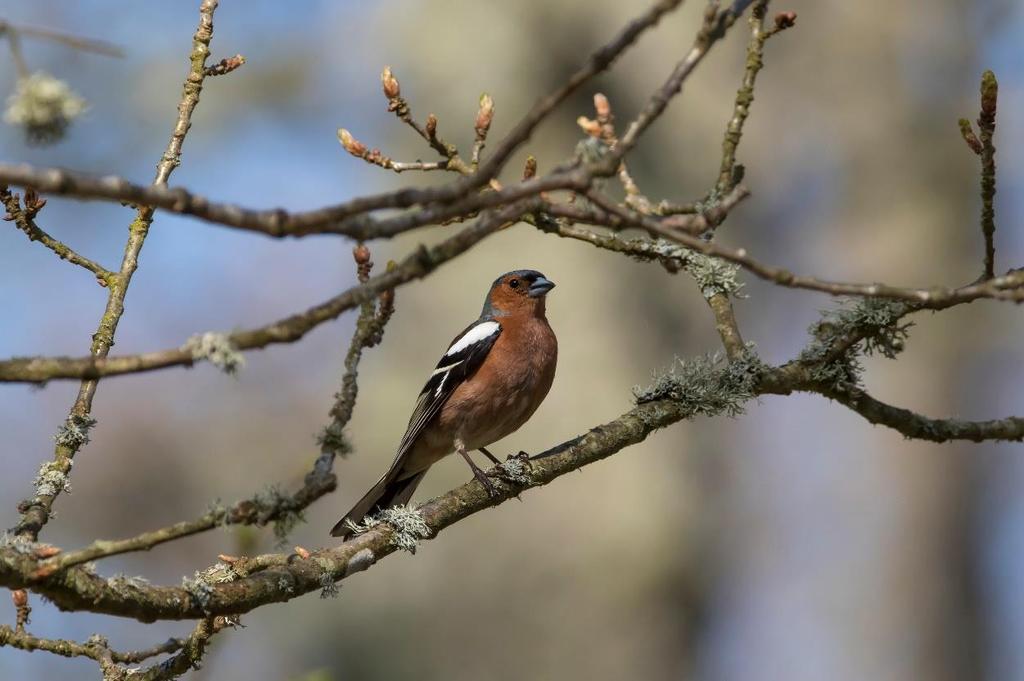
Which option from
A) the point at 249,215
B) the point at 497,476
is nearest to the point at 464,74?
the point at 497,476

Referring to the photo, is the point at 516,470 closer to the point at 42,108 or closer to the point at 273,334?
the point at 273,334

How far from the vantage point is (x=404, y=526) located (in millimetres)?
3836

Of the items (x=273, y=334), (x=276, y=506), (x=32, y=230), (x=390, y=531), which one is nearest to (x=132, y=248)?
(x=32, y=230)

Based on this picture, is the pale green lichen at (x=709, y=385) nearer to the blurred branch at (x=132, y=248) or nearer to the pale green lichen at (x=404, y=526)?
the pale green lichen at (x=404, y=526)

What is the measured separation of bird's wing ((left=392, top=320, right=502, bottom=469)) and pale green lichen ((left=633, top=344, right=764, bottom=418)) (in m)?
1.84

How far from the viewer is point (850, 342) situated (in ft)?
14.0

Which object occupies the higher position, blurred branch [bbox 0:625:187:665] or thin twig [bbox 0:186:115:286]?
thin twig [bbox 0:186:115:286]

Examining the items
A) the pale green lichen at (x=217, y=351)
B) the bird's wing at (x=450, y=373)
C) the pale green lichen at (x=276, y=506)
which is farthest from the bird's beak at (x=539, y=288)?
the pale green lichen at (x=217, y=351)

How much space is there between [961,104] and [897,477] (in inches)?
153

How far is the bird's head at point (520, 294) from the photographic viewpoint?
22.2ft

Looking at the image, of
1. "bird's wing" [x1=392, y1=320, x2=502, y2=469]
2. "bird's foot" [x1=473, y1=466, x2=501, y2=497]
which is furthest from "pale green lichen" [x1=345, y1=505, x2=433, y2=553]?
"bird's wing" [x1=392, y1=320, x2=502, y2=469]

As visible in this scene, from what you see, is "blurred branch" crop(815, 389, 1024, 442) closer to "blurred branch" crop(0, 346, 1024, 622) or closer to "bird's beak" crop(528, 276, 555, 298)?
"blurred branch" crop(0, 346, 1024, 622)

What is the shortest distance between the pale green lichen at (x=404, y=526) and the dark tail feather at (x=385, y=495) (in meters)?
1.89

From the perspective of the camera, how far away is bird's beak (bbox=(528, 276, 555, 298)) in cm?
679
